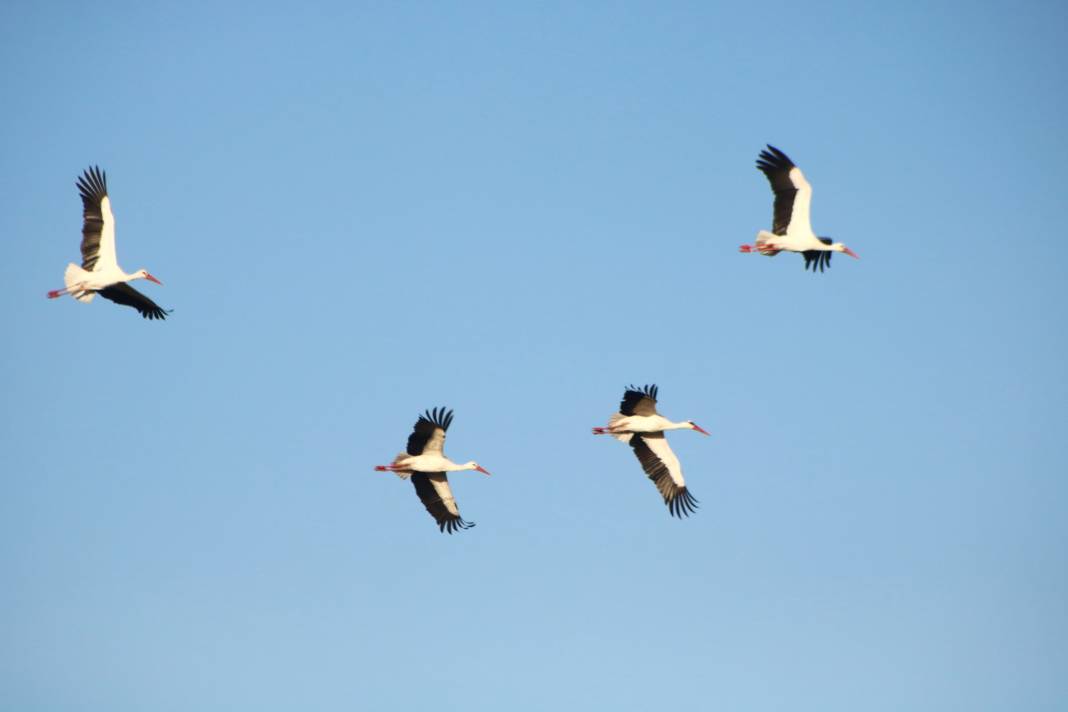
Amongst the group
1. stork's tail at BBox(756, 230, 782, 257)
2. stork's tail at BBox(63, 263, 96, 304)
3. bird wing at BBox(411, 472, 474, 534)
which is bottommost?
bird wing at BBox(411, 472, 474, 534)

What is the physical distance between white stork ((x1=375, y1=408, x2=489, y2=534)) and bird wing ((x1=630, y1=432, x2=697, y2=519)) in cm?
430

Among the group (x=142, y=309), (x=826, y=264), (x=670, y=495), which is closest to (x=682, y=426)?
(x=670, y=495)

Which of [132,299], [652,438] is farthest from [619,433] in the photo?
[132,299]

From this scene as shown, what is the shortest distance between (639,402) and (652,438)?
1.24m

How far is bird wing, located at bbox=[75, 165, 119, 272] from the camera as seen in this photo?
47.8 meters

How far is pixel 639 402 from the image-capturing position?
48.7 m

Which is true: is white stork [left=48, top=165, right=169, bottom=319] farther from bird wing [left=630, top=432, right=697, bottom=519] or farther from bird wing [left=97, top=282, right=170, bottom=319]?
bird wing [left=630, top=432, right=697, bottom=519]

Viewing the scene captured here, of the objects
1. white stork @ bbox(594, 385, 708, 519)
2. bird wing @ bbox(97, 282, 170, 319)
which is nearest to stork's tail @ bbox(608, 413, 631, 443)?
white stork @ bbox(594, 385, 708, 519)

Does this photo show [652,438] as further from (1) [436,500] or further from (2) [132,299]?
(2) [132,299]

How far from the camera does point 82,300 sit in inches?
1889

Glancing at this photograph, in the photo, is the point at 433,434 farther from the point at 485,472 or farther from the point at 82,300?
the point at 82,300

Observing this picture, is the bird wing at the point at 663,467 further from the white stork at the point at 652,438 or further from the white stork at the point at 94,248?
the white stork at the point at 94,248

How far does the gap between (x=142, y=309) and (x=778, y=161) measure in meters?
14.3

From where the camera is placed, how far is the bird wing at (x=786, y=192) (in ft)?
156
